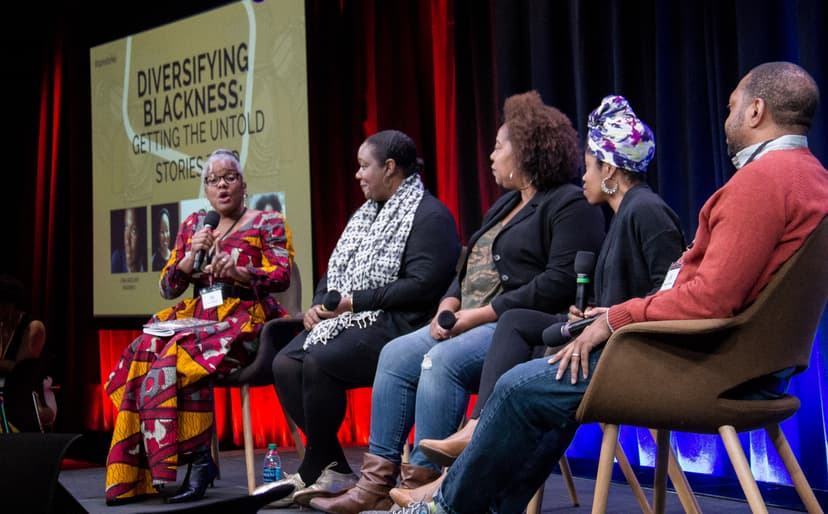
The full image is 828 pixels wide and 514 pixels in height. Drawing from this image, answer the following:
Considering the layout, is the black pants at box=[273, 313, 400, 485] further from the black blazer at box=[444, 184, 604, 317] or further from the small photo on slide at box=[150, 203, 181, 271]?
the small photo on slide at box=[150, 203, 181, 271]

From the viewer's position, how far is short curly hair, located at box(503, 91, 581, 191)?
10.3ft

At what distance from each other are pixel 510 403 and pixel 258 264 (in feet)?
6.65

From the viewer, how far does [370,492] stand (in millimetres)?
3094

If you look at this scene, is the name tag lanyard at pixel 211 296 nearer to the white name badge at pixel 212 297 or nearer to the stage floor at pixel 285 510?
the white name badge at pixel 212 297

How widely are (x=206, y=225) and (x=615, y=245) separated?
1.84 m

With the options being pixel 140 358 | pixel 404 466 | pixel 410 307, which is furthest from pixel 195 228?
pixel 404 466

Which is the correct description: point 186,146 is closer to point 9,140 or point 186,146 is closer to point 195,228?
point 195,228

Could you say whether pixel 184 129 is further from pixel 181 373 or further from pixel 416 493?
pixel 416 493

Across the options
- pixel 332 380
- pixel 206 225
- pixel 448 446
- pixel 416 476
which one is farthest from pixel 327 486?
pixel 206 225

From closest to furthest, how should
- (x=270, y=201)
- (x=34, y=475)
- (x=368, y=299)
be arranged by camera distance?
1. (x=34, y=475)
2. (x=368, y=299)
3. (x=270, y=201)

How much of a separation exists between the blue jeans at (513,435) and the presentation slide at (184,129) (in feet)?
9.62

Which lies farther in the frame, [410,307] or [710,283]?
[410,307]

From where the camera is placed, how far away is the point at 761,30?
343 cm

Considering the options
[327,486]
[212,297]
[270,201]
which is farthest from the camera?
[270,201]
